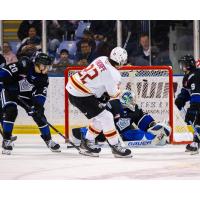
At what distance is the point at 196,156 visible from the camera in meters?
6.60

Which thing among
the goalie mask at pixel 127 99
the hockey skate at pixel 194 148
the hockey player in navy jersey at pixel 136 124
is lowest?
the hockey skate at pixel 194 148

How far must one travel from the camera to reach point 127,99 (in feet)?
23.7

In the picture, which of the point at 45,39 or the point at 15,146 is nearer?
the point at 15,146

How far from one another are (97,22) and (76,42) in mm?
369

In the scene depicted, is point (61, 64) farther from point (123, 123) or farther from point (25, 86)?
point (25, 86)

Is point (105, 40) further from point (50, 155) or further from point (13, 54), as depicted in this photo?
point (50, 155)

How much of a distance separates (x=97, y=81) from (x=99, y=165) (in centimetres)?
74

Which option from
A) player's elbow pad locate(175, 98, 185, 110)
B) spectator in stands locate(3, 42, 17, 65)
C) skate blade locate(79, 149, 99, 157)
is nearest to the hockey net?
player's elbow pad locate(175, 98, 185, 110)

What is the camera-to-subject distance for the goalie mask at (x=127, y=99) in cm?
720

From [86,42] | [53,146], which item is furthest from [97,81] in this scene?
[86,42]

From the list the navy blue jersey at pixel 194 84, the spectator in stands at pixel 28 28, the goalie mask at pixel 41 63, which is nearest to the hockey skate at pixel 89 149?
the goalie mask at pixel 41 63

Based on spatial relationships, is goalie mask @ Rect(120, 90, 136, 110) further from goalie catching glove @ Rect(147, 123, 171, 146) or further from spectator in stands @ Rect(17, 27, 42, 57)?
spectator in stands @ Rect(17, 27, 42, 57)

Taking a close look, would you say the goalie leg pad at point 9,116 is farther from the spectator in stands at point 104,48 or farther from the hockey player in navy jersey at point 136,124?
the spectator in stands at point 104,48
